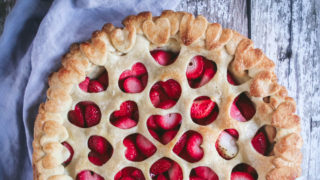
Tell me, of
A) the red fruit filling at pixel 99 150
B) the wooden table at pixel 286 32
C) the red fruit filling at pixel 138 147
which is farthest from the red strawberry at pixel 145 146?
the wooden table at pixel 286 32

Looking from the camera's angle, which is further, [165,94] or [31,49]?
[31,49]

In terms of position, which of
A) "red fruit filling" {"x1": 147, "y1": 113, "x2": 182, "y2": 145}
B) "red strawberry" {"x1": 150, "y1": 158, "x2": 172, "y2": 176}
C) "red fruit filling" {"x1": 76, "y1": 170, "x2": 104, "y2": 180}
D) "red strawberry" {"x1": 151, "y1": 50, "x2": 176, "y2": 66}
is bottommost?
"red fruit filling" {"x1": 76, "y1": 170, "x2": 104, "y2": 180}

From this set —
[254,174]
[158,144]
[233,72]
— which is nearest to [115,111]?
[158,144]

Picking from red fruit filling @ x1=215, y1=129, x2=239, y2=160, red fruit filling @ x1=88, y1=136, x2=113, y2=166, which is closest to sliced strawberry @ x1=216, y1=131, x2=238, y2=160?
red fruit filling @ x1=215, y1=129, x2=239, y2=160

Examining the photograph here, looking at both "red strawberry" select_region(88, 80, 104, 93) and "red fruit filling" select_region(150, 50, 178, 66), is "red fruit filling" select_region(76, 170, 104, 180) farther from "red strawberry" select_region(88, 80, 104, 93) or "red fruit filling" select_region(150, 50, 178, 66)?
"red fruit filling" select_region(150, 50, 178, 66)

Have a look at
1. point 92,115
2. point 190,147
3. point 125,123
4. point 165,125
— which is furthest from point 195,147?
point 92,115

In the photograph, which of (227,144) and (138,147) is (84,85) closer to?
(138,147)
